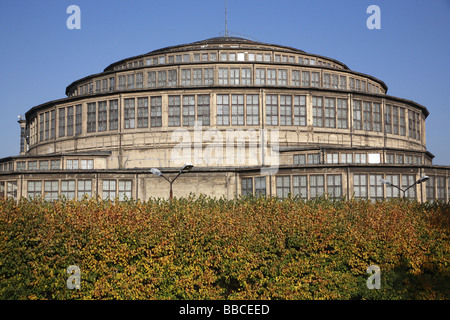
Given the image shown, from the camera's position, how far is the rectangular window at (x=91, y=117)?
55812mm

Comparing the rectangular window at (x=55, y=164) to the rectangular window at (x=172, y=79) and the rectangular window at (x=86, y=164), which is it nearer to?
the rectangular window at (x=86, y=164)

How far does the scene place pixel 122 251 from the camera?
60.7ft

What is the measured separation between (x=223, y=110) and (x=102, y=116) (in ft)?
49.7

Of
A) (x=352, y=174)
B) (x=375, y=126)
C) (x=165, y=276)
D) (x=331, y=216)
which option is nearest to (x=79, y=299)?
(x=165, y=276)

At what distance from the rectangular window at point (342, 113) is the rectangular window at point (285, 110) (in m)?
6.41

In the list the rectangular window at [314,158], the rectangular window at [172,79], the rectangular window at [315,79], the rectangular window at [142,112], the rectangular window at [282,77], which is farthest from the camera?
the rectangular window at [315,79]

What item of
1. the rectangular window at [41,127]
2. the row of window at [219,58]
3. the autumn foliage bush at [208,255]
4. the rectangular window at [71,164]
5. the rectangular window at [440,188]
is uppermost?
the row of window at [219,58]

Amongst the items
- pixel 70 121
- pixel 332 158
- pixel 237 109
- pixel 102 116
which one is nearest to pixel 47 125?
pixel 70 121

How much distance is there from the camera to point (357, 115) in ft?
185

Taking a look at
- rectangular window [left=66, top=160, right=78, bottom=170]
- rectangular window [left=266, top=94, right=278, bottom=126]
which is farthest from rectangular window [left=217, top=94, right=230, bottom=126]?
rectangular window [left=66, top=160, right=78, bottom=170]

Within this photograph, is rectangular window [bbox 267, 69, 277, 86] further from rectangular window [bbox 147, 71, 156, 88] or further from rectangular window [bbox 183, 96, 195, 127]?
rectangular window [bbox 147, 71, 156, 88]

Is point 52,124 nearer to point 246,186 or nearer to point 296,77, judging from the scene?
point 246,186

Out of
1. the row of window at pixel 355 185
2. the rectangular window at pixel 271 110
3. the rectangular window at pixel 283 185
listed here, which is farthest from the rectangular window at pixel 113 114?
the rectangular window at pixel 283 185
